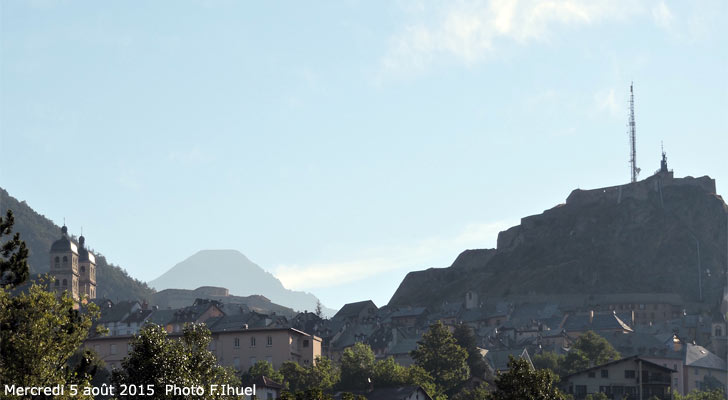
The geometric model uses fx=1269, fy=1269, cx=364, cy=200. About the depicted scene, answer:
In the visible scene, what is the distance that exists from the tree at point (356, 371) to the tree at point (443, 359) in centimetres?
594

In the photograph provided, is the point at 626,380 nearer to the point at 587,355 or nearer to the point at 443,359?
the point at 443,359

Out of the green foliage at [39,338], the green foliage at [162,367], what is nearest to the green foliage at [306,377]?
the green foliage at [162,367]

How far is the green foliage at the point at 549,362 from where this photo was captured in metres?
149

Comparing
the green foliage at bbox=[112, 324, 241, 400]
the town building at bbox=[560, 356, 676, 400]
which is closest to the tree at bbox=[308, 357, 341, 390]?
the town building at bbox=[560, 356, 676, 400]

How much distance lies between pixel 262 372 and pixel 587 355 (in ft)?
144

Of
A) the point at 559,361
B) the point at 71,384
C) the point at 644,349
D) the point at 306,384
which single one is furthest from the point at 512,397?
the point at 644,349

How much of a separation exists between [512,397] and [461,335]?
278ft

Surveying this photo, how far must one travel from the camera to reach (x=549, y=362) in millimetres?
151375

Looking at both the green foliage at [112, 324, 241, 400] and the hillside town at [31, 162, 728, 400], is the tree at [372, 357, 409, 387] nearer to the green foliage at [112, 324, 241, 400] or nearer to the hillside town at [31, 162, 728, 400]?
the hillside town at [31, 162, 728, 400]

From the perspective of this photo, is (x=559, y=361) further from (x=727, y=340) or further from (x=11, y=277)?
(x=11, y=277)

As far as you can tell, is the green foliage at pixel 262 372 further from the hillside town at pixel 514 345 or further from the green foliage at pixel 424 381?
the green foliage at pixel 424 381

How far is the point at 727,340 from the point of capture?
7131 inches

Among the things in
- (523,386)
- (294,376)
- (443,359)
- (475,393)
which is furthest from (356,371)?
(523,386)

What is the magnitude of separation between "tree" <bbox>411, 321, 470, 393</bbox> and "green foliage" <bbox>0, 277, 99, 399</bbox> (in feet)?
269
